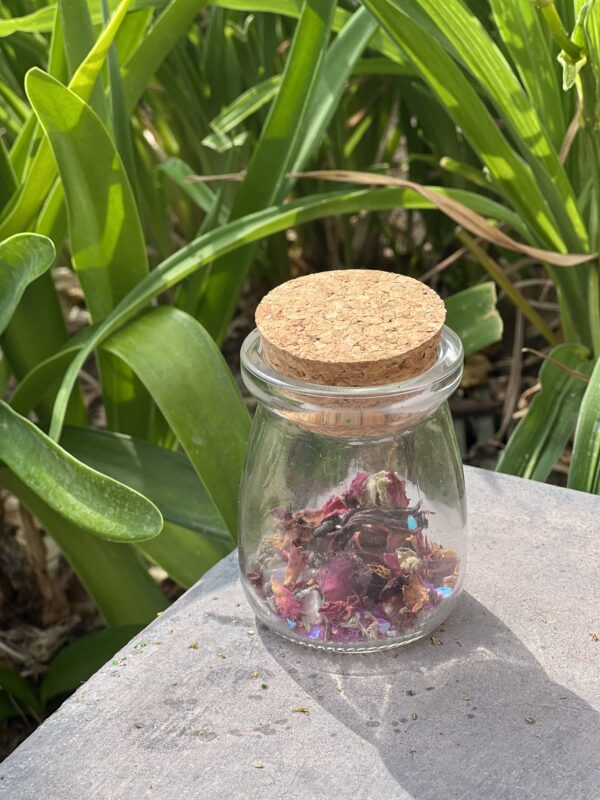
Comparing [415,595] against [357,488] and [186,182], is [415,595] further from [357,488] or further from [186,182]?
[186,182]

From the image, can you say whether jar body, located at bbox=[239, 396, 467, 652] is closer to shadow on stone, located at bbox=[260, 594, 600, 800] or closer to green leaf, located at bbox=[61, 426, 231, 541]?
shadow on stone, located at bbox=[260, 594, 600, 800]

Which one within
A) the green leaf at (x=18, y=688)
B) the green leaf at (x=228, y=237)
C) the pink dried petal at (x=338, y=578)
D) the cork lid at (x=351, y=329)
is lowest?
the green leaf at (x=18, y=688)

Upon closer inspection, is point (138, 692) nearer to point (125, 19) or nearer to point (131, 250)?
point (131, 250)

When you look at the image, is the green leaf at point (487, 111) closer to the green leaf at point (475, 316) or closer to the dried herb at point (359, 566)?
the green leaf at point (475, 316)

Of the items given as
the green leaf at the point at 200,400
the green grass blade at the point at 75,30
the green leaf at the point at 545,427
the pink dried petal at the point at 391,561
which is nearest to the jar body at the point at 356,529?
the pink dried petal at the point at 391,561

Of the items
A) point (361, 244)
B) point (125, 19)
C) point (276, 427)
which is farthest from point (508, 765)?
point (361, 244)
